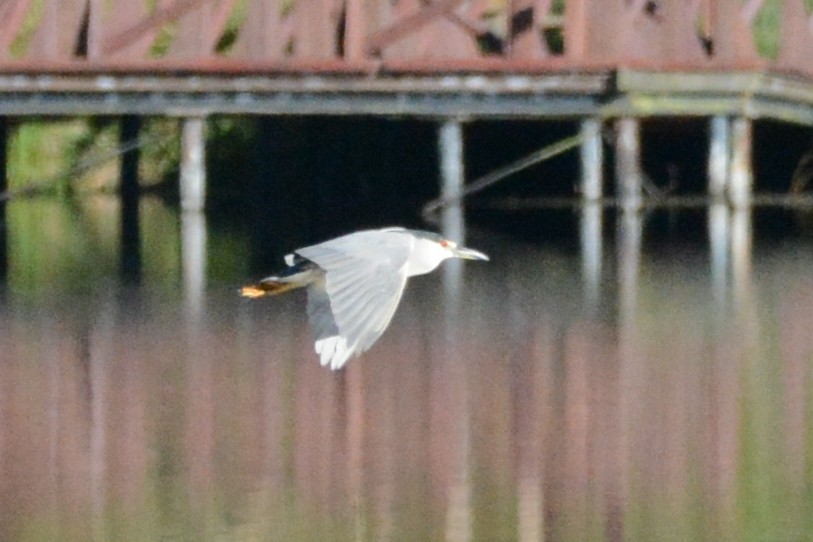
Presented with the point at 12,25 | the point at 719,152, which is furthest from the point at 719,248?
the point at 12,25

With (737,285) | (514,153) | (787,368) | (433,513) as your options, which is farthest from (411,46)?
(433,513)

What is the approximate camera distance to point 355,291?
24.3 ft

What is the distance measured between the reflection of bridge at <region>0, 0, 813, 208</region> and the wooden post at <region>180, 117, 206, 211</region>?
0.13 ft

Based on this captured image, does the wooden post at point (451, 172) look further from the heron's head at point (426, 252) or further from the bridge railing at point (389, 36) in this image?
the heron's head at point (426, 252)

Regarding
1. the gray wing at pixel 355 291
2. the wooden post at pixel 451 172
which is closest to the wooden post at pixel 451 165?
the wooden post at pixel 451 172

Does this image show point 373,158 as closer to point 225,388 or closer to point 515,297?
point 515,297

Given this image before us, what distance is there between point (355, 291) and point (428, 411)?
6.57 feet

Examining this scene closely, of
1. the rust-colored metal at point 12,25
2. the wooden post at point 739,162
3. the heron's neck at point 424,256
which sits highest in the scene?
the rust-colored metal at point 12,25

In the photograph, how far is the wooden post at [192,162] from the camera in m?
20.3

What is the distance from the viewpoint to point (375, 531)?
23.6 ft

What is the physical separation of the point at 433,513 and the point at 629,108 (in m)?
12.3

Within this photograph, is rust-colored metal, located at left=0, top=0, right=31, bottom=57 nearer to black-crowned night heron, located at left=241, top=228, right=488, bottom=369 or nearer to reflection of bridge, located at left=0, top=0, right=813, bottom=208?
reflection of bridge, located at left=0, top=0, right=813, bottom=208

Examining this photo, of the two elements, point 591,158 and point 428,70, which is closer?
point 428,70

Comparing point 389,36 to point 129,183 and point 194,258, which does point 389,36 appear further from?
point 129,183
